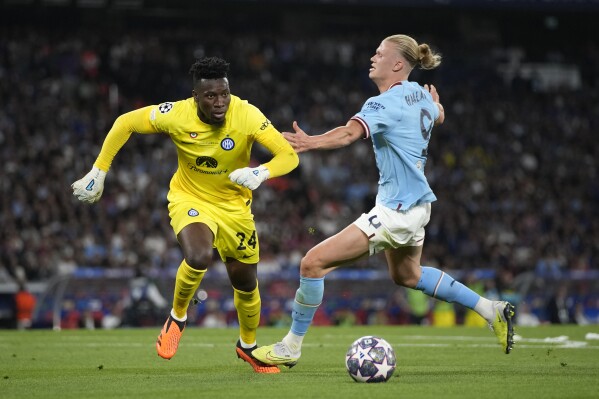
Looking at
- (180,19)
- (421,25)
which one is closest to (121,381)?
(180,19)

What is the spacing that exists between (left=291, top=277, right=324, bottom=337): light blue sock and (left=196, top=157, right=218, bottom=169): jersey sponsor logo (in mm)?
1312

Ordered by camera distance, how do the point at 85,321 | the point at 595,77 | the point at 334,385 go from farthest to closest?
the point at 595,77, the point at 85,321, the point at 334,385

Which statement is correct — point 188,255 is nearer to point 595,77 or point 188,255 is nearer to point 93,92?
point 93,92

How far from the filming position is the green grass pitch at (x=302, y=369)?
711 centimetres

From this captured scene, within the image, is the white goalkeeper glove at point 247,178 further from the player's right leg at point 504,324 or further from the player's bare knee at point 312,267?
the player's right leg at point 504,324

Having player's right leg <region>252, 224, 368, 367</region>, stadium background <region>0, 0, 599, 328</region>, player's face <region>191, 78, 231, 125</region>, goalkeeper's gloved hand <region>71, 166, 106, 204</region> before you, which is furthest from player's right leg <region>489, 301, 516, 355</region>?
stadium background <region>0, 0, 599, 328</region>

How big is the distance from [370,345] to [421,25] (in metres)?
24.0

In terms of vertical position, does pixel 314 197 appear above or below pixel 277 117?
below

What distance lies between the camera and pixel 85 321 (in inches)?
776

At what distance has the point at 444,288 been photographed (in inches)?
345

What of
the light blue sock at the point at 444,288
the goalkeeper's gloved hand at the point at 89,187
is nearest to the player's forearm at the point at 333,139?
the light blue sock at the point at 444,288

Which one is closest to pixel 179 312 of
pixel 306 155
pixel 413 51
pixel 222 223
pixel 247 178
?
pixel 222 223

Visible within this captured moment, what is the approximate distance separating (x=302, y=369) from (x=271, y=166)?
1848mm

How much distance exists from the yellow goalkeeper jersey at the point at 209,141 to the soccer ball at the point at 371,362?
1748 millimetres
